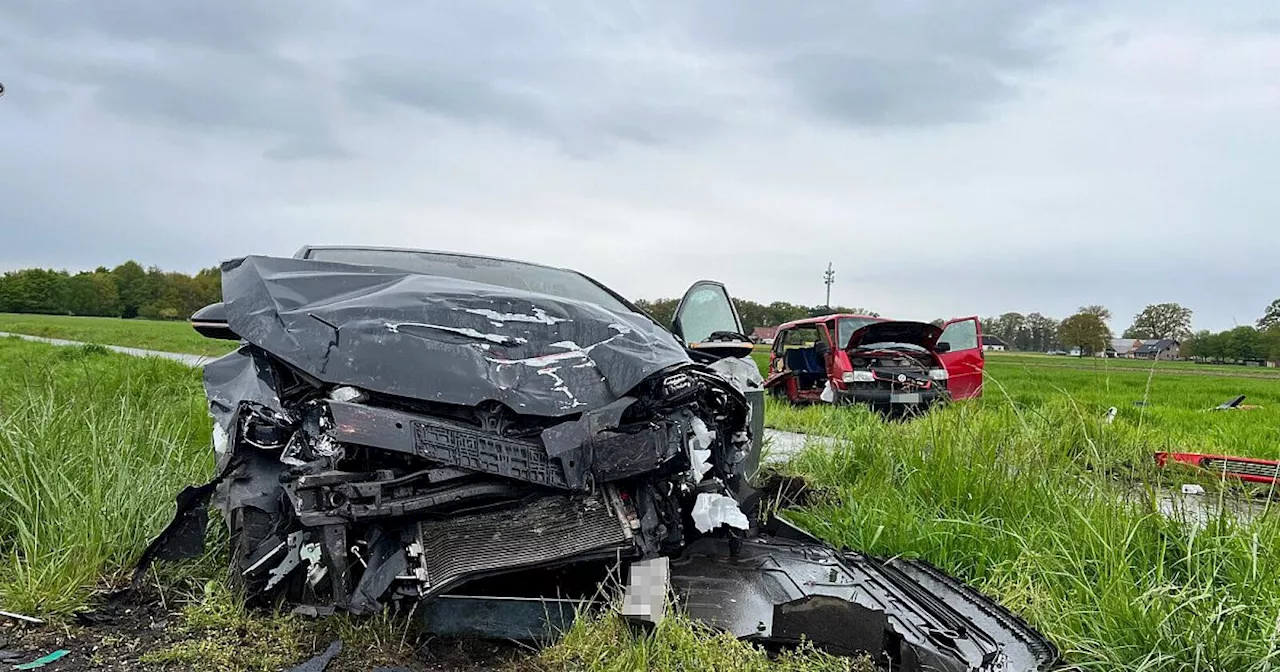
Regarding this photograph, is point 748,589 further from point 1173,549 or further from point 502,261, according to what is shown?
point 502,261

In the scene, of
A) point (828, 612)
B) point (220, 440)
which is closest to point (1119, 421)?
point (828, 612)

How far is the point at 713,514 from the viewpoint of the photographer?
10.2ft

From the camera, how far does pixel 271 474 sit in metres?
2.79

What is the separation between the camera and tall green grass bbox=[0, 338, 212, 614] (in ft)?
10.7

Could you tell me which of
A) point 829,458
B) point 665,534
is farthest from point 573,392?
point 829,458

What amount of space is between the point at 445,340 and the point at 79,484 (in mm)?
2426

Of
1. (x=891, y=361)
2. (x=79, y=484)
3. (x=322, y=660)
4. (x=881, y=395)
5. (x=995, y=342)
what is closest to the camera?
(x=322, y=660)

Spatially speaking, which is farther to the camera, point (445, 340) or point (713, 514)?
point (713, 514)

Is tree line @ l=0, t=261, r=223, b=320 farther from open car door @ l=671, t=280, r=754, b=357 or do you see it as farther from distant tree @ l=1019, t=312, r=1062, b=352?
distant tree @ l=1019, t=312, r=1062, b=352

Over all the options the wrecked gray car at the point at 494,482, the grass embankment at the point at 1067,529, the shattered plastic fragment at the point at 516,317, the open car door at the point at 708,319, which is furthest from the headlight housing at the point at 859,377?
the shattered plastic fragment at the point at 516,317

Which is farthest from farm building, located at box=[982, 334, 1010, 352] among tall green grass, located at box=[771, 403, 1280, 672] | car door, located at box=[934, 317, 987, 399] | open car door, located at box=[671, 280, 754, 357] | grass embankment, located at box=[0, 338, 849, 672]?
grass embankment, located at box=[0, 338, 849, 672]

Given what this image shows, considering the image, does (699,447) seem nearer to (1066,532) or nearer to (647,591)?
(647,591)

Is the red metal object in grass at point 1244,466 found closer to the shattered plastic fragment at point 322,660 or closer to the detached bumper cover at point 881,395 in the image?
the detached bumper cover at point 881,395

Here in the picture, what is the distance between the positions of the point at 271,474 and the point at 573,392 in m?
1.09
